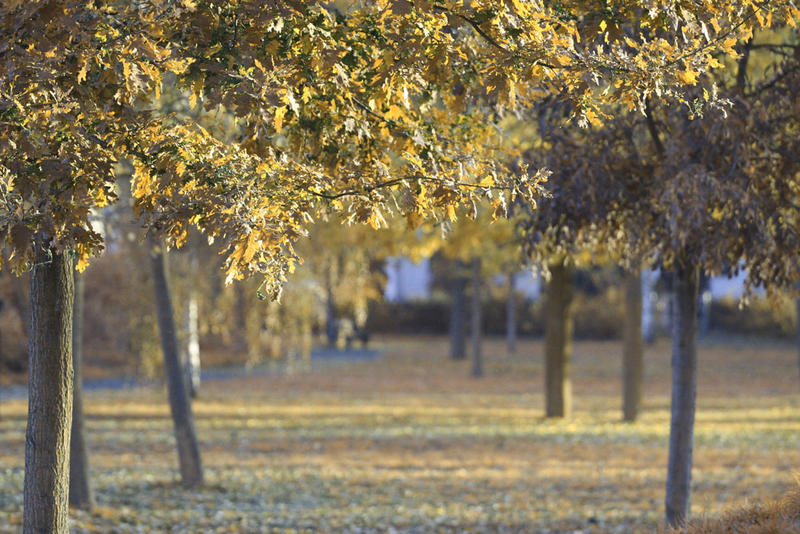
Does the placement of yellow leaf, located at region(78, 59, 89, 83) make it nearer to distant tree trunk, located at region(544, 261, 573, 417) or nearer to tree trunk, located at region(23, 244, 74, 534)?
tree trunk, located at region(23, 244, 74, 534)

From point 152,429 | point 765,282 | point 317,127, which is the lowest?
point 152,429

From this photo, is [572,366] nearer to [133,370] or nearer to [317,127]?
[133,370]

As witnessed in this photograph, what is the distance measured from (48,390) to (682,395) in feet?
16.3

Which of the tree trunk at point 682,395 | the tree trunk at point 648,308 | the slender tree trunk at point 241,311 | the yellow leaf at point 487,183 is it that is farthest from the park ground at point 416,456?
A: the tree trunk at point 648,308

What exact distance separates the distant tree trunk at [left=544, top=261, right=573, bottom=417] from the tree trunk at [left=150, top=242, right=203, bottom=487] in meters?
8.09

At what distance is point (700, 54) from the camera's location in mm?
4523

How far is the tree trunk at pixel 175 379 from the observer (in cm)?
1023

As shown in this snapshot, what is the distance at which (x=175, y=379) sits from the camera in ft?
34.0

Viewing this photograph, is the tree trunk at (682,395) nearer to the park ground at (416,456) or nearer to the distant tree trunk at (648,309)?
the park ground at (416,456)

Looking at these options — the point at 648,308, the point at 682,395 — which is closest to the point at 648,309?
the point at 648,308

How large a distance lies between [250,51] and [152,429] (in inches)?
510

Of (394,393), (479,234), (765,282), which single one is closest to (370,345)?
(394,393)

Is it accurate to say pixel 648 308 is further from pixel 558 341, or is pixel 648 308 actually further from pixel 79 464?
pixel 79 464

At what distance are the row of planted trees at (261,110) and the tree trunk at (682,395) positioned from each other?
8.26 ft
